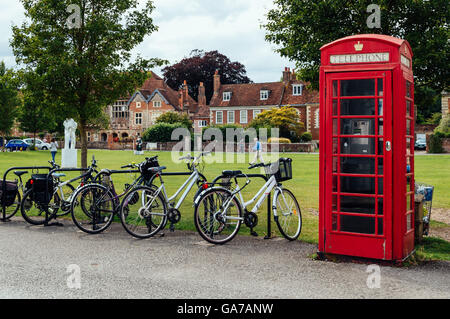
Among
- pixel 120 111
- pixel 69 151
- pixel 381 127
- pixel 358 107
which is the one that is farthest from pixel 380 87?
pixel 120 111

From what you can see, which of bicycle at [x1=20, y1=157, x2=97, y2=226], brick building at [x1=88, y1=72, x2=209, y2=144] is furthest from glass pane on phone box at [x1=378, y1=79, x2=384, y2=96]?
brick building at [x1=88, y1=72, x2=209, y2=144]

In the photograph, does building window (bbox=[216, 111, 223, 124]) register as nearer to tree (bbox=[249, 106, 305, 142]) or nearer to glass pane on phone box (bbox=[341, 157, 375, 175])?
tree (bbox=[249, 106, 305, 142])

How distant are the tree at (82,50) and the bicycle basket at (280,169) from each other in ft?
21.1

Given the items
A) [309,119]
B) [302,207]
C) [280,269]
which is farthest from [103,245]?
[309,119]

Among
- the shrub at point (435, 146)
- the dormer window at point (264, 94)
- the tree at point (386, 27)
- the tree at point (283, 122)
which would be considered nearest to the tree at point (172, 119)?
the dormer window at point (264, 94)

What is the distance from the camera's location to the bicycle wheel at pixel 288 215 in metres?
8.19

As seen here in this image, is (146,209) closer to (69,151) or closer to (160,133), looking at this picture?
(69,151)

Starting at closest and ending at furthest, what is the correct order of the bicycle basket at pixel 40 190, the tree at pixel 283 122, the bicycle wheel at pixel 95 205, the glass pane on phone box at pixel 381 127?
the glass pane on phone box at pixel 381 127 < the bicycle wheel at pixel 95 205 < the bicycle basket at pixel 40 190 < the tree at pixel 283 122

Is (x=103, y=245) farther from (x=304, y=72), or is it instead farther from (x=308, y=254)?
(x=304, y=72)

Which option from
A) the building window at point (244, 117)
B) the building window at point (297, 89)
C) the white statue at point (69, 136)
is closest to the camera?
the white statue at point (69, 136)

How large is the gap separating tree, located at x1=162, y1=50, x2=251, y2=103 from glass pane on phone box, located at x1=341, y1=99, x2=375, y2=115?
7394cm

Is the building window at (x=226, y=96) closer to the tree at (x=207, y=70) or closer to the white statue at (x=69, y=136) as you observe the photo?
the tree at (x=207, y=70)

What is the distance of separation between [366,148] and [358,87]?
0.83 m

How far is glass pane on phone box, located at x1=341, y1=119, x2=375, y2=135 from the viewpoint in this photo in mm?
6754
